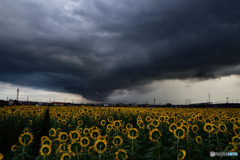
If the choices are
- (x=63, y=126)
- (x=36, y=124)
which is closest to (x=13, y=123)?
(x=36, y=124)

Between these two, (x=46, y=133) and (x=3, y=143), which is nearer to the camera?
(x=3, y=143)

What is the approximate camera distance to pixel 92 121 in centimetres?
1198

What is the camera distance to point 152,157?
14.0 feet

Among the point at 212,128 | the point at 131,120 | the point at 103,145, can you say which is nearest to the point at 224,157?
the point at 212,128

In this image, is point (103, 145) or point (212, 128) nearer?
point (103, 145)

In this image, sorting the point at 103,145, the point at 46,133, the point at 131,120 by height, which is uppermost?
the point at 103,145

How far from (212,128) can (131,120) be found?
1193 centimetres

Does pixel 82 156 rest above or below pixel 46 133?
above

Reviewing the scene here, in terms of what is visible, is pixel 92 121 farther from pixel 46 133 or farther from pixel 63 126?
pixel 46 133

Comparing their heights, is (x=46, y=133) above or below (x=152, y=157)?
below

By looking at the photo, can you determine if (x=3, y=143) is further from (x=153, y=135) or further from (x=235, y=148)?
(x=235, y=148)

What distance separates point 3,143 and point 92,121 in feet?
22.6

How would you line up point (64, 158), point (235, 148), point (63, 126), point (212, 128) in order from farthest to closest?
point (63, 126) < point (212, 128) < point (235, 148) < point (64, 158)

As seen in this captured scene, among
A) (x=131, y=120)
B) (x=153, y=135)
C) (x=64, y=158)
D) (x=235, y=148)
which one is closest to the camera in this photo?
(x=64, y=158)
